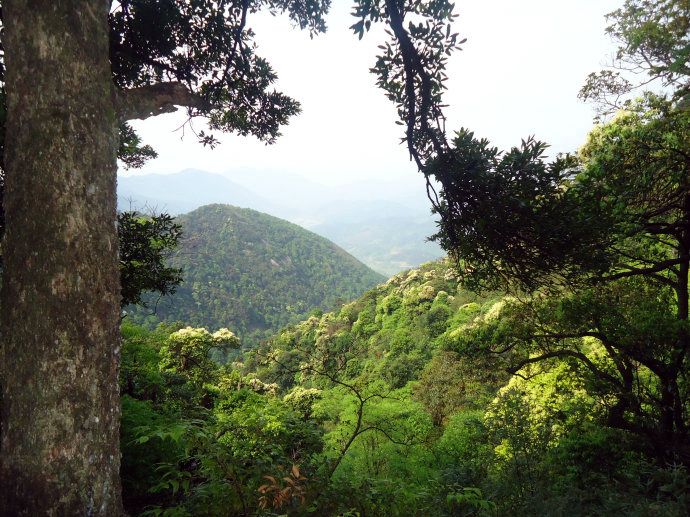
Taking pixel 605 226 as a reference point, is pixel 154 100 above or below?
above

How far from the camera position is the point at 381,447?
1027 cm

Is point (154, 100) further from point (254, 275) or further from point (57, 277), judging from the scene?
point (254, 275)

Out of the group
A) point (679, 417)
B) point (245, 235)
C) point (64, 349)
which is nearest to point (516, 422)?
point (679, 417)

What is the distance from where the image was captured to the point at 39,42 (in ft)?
6.36

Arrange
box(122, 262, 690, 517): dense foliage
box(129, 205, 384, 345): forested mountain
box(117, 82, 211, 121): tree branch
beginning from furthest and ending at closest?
box(129, 205, 384, 345): forested mountain, box(117, 82, 211, 121): tree branch, box(122, 262, 690, 517): dense foliage

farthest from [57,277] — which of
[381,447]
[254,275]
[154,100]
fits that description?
[254,275]

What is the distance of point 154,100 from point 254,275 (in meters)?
86.3

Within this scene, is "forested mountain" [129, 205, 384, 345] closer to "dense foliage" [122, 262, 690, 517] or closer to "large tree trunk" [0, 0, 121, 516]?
"dense foliage" [122, 262, 690, 517]

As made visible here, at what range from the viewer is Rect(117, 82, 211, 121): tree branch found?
3320 millimetres

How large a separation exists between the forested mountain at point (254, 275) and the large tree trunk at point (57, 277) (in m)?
56.3

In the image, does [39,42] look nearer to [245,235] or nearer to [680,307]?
[680,307]

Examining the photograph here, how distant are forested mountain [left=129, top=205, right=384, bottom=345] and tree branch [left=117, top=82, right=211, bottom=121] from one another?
2154 inches

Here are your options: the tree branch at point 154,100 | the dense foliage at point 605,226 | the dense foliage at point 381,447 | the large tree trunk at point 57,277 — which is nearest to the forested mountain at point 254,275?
the dense foliage at point 381,447

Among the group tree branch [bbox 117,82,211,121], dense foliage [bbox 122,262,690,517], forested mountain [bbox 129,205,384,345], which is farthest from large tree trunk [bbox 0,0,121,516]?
forested mountain [bbox 129,205,384,345]
